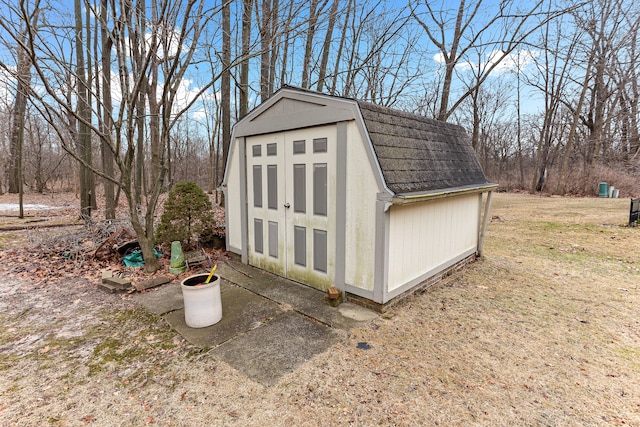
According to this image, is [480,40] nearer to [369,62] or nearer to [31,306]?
[369,62]

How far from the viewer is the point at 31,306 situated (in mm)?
3721

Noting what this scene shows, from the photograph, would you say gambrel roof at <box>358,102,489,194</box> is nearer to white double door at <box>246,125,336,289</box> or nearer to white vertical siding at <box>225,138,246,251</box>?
white double door at <box>246,125,336,289</box>

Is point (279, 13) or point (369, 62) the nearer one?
point (279, 13)

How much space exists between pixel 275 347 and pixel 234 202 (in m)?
3.16

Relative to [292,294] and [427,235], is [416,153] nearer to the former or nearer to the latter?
[427,235]

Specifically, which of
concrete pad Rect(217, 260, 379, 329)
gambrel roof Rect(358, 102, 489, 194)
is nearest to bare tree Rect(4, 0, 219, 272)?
concrete pad Rect(217, 260, 379, 329)

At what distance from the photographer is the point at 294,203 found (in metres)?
4.32

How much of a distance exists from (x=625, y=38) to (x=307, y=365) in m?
20.4

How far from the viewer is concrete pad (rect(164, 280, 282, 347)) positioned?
3047 millimetres

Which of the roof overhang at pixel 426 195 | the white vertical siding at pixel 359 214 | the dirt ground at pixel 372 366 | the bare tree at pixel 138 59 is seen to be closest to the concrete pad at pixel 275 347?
the dirt ground at pixel 372 366

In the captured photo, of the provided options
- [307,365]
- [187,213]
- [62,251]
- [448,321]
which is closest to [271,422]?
[307,365]

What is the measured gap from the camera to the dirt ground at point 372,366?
2094 mm

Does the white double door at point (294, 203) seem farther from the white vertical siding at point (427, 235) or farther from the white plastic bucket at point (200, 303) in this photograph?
the white plastic bucket at point (200, 303)

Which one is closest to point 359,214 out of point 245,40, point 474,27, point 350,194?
point 350,194
